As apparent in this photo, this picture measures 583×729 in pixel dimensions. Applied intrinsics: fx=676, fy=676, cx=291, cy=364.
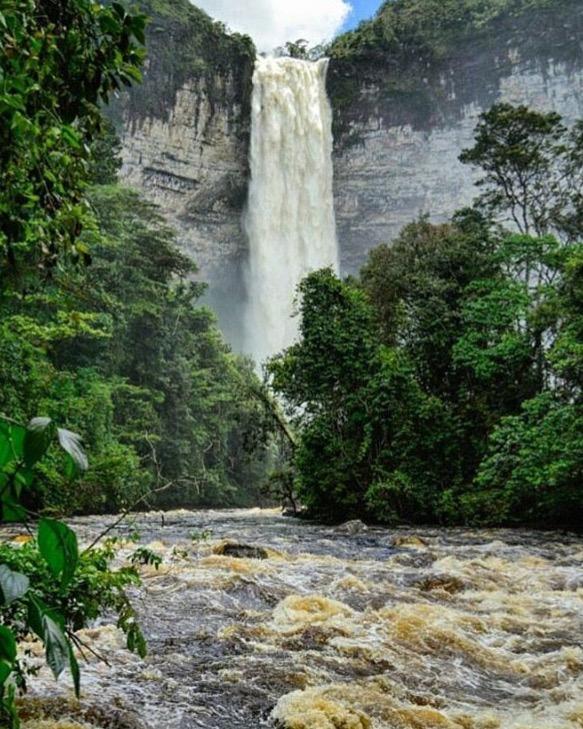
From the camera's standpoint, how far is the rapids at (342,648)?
363cm

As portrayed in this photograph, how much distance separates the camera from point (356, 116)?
4756 cm

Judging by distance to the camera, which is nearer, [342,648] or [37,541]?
[37,541]

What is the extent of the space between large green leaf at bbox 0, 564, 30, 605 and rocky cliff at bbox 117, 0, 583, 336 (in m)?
44.7

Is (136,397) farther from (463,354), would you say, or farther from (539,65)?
(539,65)

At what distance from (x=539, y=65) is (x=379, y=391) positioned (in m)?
36.9

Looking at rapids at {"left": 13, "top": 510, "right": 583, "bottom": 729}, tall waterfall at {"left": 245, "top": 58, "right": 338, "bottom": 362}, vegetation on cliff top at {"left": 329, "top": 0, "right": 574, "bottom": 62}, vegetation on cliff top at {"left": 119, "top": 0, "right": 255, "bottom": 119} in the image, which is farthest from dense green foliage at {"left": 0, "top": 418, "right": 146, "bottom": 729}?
vegetation on cliff top at {"left": 329, "top": 0, "right": 574, "bottom": 62}

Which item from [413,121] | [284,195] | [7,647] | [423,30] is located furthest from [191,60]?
[7,647]

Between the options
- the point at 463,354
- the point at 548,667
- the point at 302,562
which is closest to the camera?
the point at 548,667

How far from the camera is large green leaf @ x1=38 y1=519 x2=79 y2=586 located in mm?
913

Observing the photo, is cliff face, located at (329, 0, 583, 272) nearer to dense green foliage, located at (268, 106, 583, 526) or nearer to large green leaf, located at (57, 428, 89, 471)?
dense green foliage, located at (268, 106, 583, 526)

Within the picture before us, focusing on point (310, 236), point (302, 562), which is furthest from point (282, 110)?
point (302, 562)

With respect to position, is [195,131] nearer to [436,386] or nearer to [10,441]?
[436,386]

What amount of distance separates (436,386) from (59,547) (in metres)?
17.3

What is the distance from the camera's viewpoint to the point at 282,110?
4491 cm
